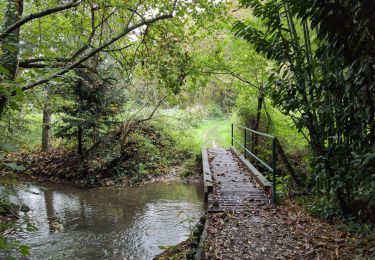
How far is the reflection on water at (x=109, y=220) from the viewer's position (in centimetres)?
680

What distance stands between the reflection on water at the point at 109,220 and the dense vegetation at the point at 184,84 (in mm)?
1696

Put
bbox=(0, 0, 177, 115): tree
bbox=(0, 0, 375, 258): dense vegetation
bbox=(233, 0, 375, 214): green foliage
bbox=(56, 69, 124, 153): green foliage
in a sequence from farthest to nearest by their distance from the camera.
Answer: bbox=(56, 69, 124, 153): green foliage, bbox=(0, 0, 177, 115): tree, bbox=(0, 0, 375, 258): dense vegetation, bbox=(233, 0, 375, 214): green foliage

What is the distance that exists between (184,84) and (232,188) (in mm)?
3856

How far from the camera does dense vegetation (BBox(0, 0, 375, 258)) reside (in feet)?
12.3

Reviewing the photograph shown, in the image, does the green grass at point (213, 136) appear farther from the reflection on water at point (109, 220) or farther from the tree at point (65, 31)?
the tree at point (65, 31)

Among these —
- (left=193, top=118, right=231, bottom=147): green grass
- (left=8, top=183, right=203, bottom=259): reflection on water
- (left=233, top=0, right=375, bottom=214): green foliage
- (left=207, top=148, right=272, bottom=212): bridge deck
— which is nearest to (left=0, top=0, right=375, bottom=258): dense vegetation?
(left=233, top=0, right=375, bottom=214): green foliage

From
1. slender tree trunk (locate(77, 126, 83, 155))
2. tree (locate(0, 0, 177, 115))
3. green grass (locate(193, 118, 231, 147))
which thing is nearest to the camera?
tree (locate(0, 0, 177, 115))

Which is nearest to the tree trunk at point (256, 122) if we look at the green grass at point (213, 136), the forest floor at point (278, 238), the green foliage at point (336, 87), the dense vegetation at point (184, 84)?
the dense vegetation at point (184, 84)

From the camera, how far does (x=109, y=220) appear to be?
8711 millimetres

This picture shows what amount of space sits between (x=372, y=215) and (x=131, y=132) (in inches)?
460

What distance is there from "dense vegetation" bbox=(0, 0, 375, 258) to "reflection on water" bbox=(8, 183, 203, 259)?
170 centimetres

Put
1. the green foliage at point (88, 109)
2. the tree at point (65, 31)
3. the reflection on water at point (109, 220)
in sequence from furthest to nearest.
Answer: the green foliage at point (88, 109) → the reflection on water at point (109, 220) → the tree at point (65, 31)

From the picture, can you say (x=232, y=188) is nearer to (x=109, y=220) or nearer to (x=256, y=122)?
(x=109, y=220)

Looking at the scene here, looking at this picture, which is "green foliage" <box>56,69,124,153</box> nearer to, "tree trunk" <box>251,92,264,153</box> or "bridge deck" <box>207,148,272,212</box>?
"bridge deck" <box>207,148,272,212</box>
